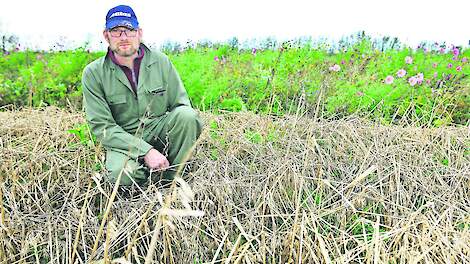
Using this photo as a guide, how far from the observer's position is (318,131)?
3.28 metres

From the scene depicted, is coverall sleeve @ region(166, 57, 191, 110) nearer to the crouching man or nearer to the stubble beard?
the crouching man

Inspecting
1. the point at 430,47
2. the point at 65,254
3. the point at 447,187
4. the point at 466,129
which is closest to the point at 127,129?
the point at 65,254

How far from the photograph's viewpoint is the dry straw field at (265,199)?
2.22m

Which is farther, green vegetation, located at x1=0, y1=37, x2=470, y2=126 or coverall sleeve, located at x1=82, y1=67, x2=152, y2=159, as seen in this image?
green vegetation, located at x1=0, y1=37, x2=470, y2=126

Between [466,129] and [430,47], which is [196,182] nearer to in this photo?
[466,129]

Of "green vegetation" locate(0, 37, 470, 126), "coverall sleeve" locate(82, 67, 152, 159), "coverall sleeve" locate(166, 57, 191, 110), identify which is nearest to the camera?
"coverall sleeve" locate(82, 67, 152, 159)

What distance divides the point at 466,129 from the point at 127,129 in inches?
103

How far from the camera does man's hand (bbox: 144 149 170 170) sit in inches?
106

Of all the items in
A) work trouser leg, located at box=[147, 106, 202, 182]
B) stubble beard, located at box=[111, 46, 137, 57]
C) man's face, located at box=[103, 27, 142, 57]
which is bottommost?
work trouser leg, located at box=[147, 106, 202, 182]

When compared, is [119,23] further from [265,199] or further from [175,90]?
[265,199]

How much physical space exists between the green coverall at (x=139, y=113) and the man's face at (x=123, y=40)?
0.34ft

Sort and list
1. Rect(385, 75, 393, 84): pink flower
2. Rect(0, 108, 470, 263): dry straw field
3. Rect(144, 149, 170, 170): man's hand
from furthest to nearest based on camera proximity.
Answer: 1. Rect(385, 75, 393, 84): pink flower
2. Rect(144, 149, 170, 170): man's hand
3. Rect(0, 108, 470, 263): dry straw field

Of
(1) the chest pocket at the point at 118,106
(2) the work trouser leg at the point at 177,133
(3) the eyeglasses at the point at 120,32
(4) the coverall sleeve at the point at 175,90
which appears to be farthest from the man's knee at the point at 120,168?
(3) the eyeglasses at the point at 120,32

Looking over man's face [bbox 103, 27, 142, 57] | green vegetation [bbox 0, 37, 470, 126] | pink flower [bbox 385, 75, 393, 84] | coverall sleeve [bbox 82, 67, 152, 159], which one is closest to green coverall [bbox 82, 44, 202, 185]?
coverall sleeve [bbox 82, 67, 152, 159]
